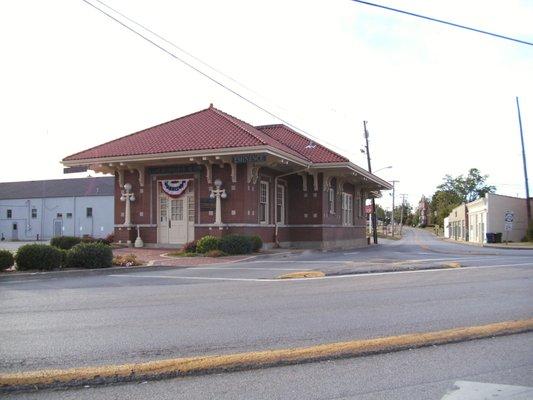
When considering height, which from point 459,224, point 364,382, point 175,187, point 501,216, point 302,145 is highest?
point 302,145

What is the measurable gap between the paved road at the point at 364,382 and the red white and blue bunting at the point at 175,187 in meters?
20.6

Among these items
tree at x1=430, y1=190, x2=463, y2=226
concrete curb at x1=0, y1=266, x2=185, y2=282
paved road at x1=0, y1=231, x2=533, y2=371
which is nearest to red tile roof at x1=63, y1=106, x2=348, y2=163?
concrete curb at x1=0, y1=266, x2=185, y2=282

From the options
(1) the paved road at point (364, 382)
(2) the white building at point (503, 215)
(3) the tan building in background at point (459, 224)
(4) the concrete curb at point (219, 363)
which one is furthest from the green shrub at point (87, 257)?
(3) the tan building in background at point (459, 224)

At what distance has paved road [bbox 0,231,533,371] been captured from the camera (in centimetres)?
734

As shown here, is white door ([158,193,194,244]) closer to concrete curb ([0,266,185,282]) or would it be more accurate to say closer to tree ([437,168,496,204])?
concrete curb ([0,266,185,282])

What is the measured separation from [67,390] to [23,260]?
40.4ft

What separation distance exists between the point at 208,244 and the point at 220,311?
13.2 m

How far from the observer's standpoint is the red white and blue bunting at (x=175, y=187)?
1050 inches

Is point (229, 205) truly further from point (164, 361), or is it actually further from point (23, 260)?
point (164, 361)

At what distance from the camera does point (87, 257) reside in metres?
17.7

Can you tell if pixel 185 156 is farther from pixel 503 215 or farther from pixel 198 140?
pixel 503 215

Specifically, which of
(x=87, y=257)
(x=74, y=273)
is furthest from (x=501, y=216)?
(x=74, y=273)

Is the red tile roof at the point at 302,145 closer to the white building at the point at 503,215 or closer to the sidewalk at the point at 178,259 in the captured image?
the sidewalk at the point at 178,259

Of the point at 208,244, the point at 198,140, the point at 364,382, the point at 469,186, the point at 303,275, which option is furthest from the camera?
the point at 469,186
